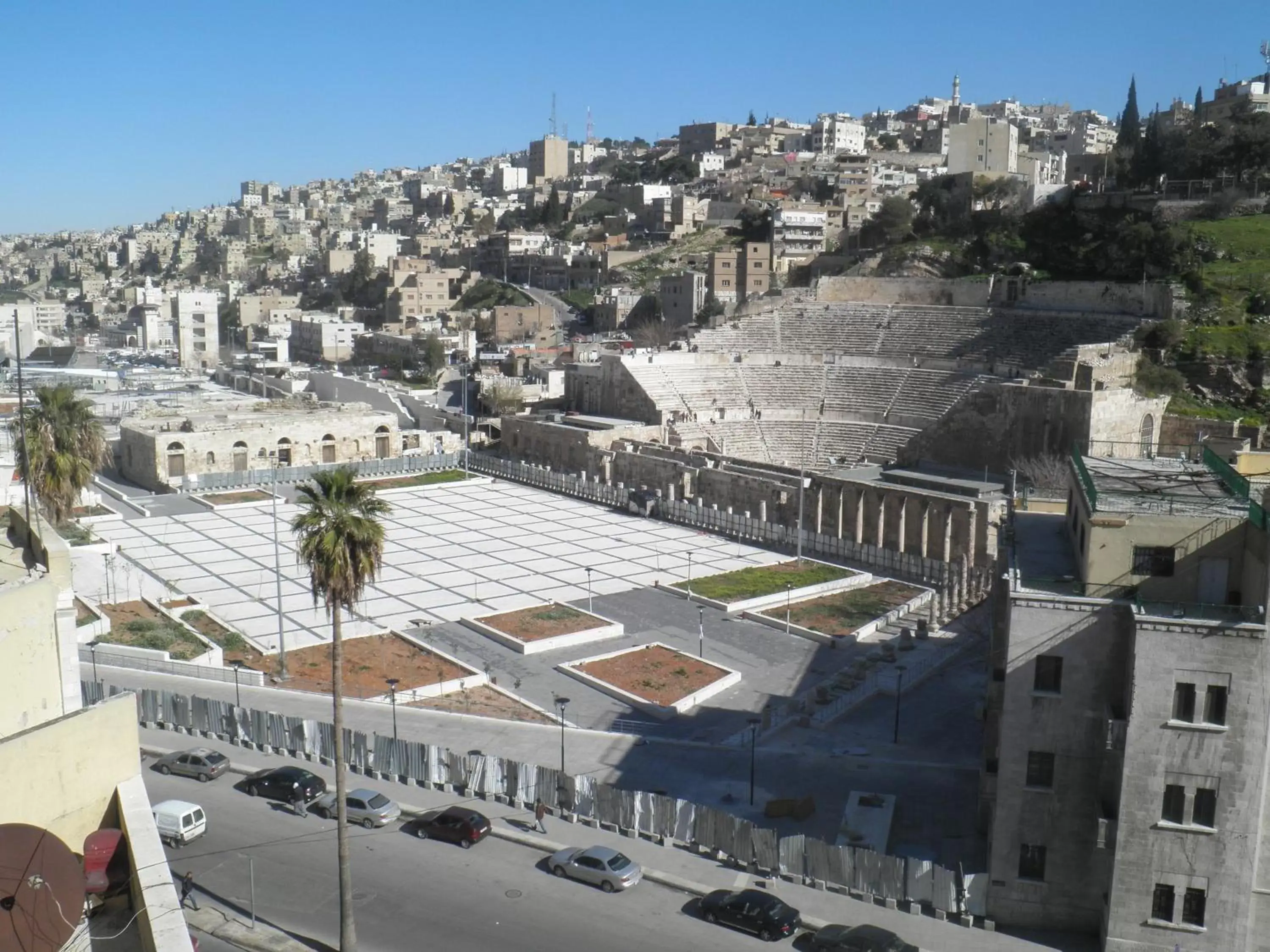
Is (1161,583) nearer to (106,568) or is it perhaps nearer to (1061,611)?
(1061,611)

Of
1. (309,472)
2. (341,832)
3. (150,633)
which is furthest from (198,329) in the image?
(341,832)

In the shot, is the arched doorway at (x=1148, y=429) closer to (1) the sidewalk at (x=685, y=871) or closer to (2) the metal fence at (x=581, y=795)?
(2) the metal fence at (x=581, y=795)

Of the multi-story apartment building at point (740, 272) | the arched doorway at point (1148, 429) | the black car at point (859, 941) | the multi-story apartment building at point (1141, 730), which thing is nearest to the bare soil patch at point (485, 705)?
the black car at point (859, 941)

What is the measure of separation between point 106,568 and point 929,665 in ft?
86.6

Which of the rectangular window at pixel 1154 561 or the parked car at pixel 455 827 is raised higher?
the rectangular window at pixel 1154 561

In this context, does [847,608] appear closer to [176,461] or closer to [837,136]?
[176,461]

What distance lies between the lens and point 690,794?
22016mm

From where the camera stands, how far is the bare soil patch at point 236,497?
167ft

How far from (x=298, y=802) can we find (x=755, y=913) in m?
8.62

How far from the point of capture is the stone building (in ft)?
179

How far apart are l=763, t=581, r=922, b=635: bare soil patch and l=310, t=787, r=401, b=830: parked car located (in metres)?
16.6

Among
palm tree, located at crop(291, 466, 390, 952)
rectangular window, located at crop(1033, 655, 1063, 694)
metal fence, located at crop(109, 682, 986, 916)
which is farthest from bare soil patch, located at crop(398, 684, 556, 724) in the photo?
rectangular window, located at crop(1033, 655, 1063, 694)

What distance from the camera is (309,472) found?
185ft

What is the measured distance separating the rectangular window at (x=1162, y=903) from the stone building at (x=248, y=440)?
43879mm
